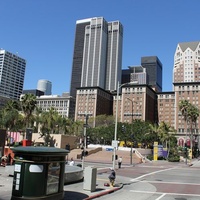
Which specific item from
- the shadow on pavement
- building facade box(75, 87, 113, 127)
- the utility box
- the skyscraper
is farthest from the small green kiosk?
the skyscraper

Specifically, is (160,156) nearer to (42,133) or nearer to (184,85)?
(42,133)

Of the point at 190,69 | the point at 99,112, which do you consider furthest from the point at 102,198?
the point at 190,69

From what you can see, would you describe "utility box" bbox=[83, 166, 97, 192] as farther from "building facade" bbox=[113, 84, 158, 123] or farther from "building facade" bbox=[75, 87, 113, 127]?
"building facade" bbox=[75, 87, 113, 127]

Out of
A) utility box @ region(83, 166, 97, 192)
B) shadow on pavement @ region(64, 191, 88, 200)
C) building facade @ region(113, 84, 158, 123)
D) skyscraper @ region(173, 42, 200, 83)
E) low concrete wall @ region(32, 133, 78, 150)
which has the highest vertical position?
skyscraper @ region(173, 42, 200, 83)

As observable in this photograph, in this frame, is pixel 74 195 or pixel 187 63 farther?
pixel 187 63

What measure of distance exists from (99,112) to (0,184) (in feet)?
520

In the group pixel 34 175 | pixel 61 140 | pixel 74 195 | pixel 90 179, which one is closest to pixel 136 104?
pixel 61 140

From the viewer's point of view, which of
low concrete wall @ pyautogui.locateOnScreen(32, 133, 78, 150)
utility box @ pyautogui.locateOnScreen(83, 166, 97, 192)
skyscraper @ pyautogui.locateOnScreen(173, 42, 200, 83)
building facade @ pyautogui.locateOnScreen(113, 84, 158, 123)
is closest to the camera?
utility box @ pyautogui.locateOnScreen(83, 166, 97, 192)

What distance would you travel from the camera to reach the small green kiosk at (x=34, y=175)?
12341 mm

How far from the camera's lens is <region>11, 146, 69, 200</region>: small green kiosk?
40.5 ft

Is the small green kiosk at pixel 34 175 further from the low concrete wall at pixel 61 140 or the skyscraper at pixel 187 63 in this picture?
the skyscraper at pixel 187 63

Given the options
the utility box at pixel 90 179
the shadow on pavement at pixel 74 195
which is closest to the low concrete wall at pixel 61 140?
the utility box at pixel 90 179

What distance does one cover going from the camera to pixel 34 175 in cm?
1248

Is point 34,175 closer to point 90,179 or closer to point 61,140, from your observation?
point 90,179
